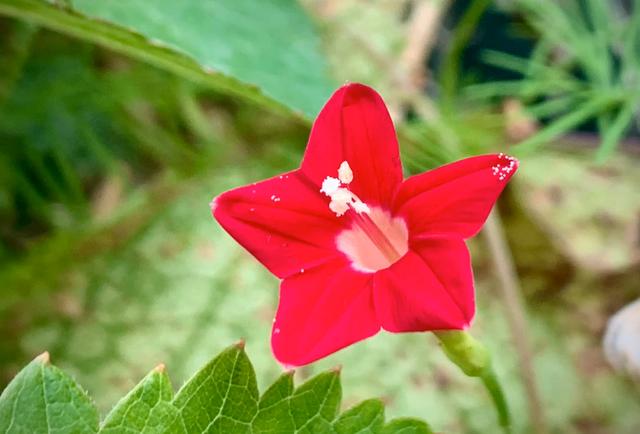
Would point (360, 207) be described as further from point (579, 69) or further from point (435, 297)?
point (579, 69)

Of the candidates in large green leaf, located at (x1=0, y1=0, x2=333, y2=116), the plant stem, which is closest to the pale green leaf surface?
large green leaf, located at (x1=0, y1=0, x2=333, y2=116)

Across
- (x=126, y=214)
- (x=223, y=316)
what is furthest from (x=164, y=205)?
(x=223, y=316)

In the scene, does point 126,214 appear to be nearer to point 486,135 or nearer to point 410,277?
point 486,135

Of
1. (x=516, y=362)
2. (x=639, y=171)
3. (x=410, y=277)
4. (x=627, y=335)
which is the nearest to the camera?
(x=410, y=277)

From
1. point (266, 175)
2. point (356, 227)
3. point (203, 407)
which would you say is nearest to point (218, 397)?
point (203, 407)

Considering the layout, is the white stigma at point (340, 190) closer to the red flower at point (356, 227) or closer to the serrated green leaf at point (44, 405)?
the red flower at point (356, 227)

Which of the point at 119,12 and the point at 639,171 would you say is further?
the point at 639,171

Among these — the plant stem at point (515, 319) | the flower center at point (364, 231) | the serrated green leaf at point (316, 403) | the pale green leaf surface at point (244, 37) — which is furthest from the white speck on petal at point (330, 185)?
the plant stem at point (515, 319)
